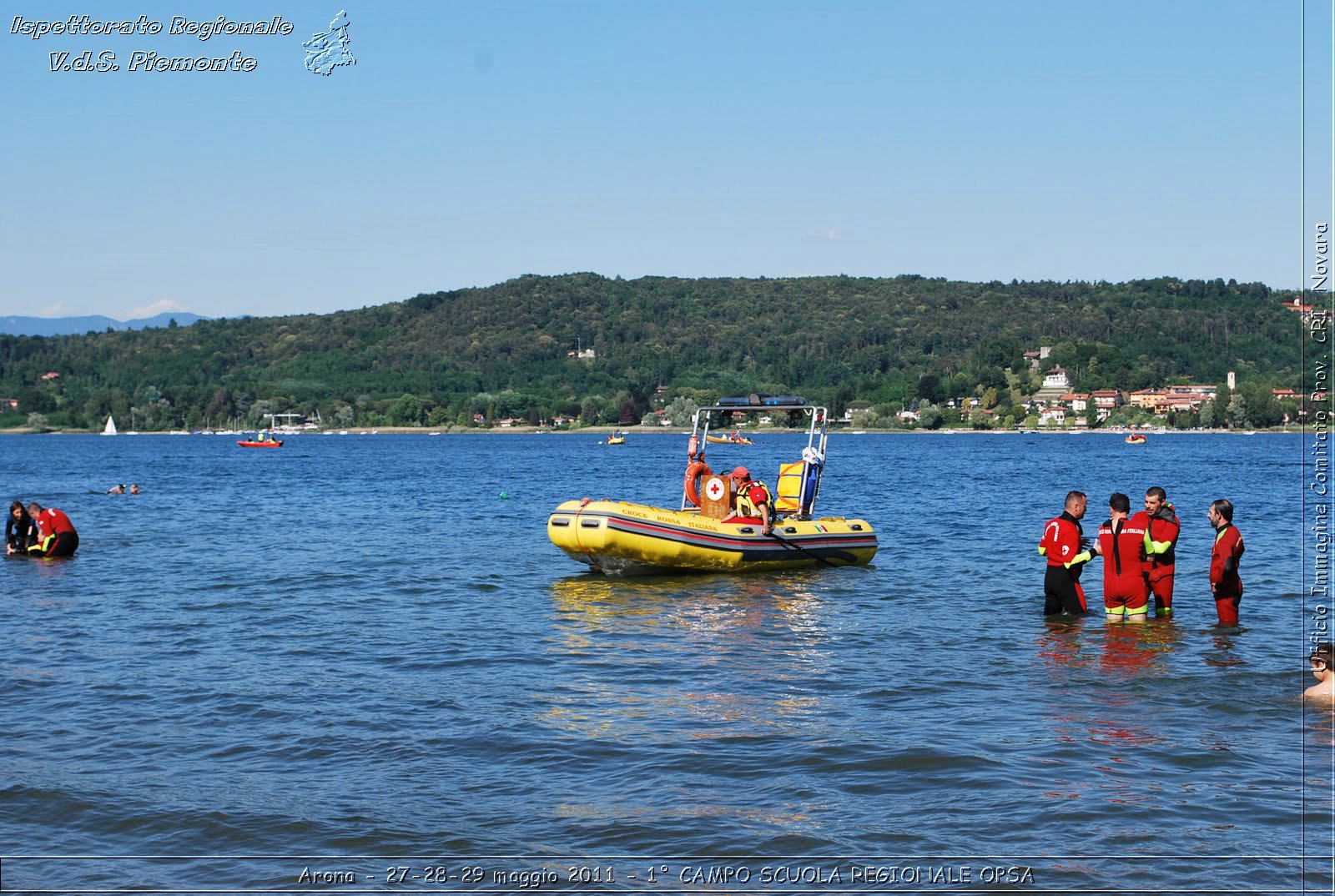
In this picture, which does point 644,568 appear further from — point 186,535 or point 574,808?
point 186,535

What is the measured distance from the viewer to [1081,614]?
15.3 m

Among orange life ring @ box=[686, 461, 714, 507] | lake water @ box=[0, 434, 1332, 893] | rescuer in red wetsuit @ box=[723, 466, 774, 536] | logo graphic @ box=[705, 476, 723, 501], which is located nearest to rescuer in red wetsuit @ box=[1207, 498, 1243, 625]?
lake water @ box=[0, 434, 1332, 893]

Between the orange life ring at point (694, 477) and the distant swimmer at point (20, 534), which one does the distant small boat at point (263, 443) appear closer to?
the distant swimmer at point (20, 534)

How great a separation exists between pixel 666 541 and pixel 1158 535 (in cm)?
748

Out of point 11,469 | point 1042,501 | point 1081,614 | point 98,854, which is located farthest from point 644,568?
point 11,469

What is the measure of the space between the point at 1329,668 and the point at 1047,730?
246cm

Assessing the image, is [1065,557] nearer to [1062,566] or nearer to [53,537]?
[1062,566]

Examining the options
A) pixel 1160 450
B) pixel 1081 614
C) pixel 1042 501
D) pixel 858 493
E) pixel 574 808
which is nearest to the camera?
pixel 574 808

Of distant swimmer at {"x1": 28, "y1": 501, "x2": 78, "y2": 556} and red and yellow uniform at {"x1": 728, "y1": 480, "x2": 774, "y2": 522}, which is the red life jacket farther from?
distant swimmer at {"x1": 28, "y1": 501, "x2": 78, "y2": 556}

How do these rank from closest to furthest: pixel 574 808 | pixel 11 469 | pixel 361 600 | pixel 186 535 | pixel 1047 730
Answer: pixel 574 808 → pixel 1047 730 → pixel 361 600 → pixel 186 535 → pixel 11 469

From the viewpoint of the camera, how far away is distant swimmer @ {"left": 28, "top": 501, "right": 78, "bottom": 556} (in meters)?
23.9

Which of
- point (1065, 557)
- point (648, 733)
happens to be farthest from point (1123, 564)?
point (648, 733)

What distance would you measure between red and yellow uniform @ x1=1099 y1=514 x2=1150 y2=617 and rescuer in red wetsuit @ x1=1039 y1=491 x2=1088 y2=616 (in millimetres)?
308

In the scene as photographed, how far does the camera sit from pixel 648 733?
34.0 feet
